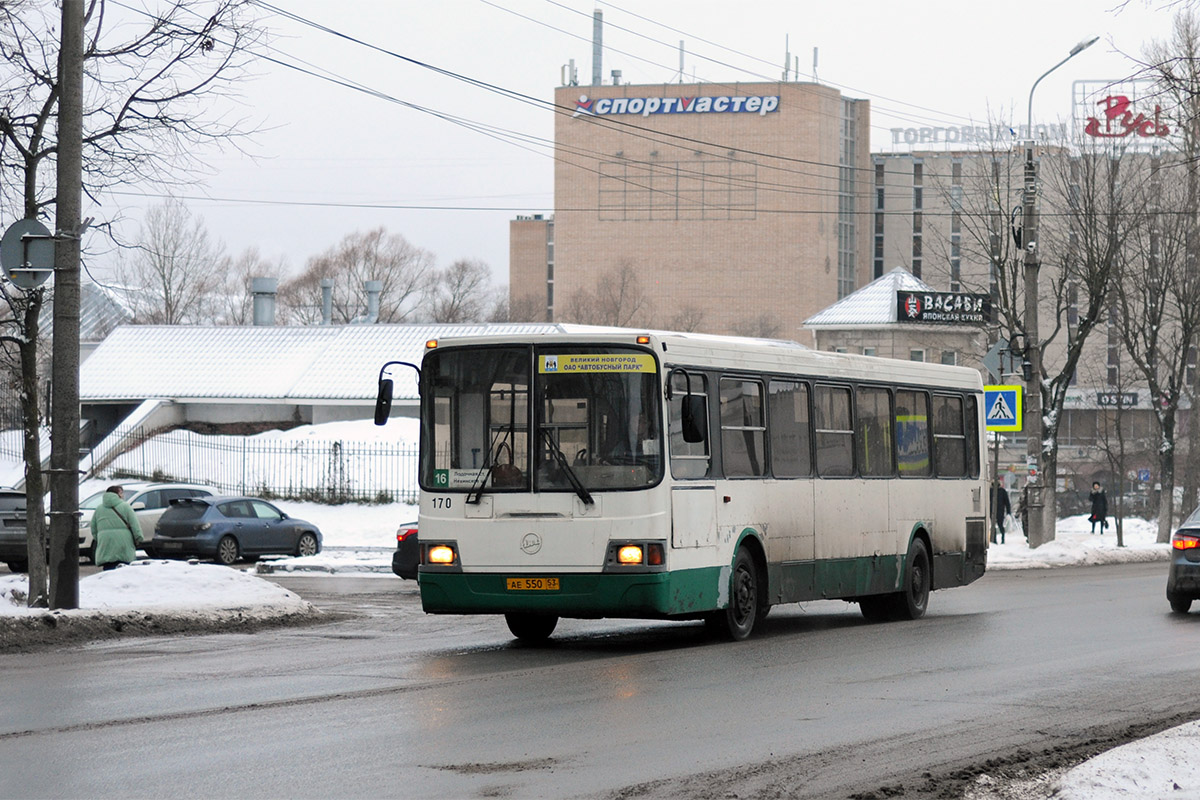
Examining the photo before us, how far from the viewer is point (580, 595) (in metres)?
13.8

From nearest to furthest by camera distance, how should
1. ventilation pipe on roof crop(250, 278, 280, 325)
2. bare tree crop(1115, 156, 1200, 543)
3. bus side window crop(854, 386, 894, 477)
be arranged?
bus side window crop(854, 386, 894, 477) < bare tree crop(1115, 156, 1200, 543) < ventilation pipe on roof crop(250, 278, 280, 325)

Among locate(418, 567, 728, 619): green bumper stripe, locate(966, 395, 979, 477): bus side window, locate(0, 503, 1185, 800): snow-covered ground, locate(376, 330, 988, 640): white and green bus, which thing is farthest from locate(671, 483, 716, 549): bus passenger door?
locate(966, 395, 979, 477): bus side window

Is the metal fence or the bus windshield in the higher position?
the bus windshield

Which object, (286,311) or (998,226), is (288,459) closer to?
(998,226)

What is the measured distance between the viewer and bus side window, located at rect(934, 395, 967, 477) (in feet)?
63.9

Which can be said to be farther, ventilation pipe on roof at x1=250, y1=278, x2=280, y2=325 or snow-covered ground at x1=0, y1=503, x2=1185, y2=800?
ventilation pipe on roof at x1=250, y1=278, x2=280, y2=325

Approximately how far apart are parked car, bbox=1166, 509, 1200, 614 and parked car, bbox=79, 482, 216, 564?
63.8 feet

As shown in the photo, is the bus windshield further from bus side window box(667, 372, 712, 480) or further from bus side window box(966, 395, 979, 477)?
bus side window box(966, 395, 979, 477)

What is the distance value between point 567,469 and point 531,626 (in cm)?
220

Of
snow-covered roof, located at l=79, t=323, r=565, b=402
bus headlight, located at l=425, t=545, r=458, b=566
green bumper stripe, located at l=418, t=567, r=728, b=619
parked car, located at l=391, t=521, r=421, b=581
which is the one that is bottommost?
parked car, located at l=391, t=521, r=421, b=581

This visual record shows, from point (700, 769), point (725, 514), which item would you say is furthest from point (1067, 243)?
point (700, 769)

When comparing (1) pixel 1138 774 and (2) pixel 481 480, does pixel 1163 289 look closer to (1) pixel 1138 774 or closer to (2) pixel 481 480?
(2) pixel 481 480

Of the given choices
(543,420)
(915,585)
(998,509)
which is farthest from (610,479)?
(998,509)

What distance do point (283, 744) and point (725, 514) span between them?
6.69 meters
